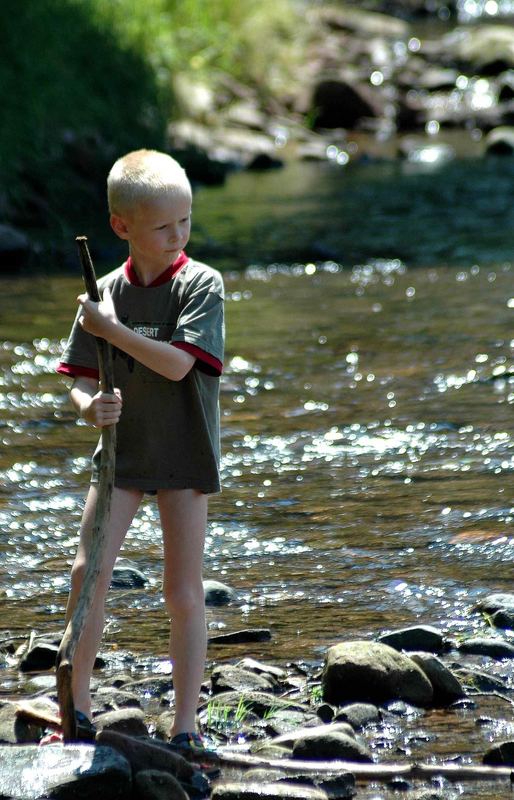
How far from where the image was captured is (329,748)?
11.3ft

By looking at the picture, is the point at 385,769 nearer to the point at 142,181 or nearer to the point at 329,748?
the point at 329,748

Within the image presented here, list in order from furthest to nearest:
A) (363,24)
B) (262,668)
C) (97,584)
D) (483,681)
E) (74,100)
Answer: (363,24)
(74,100)
(262,668)
(483,681)
(97,584)

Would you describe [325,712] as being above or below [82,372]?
below


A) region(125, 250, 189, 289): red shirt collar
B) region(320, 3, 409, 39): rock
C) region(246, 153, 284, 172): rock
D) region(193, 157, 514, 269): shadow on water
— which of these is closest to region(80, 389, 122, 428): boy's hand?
region(125, 250, 189, 289): red shirt collar

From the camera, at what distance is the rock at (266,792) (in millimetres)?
3166

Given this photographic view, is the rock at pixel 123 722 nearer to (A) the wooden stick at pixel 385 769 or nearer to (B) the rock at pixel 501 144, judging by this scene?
(A) the wooden stick at pixel 385 769

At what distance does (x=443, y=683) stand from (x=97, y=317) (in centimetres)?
136

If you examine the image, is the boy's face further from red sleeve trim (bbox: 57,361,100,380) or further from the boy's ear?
red sleeve trim (bbox: 57,361,100,380)

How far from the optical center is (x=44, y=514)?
5.72 meters

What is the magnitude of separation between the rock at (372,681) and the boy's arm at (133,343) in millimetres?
958

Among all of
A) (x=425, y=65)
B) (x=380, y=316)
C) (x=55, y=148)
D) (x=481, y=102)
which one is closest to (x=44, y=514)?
(x=380, y=316)

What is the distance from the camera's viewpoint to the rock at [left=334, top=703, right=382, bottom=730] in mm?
3688

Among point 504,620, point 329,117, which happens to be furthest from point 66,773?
point 329,117

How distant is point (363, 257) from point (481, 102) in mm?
14061
